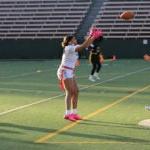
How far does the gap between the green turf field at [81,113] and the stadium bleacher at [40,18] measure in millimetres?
22483

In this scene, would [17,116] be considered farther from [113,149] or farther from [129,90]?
[129,90]

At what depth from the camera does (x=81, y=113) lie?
11477 millimetres

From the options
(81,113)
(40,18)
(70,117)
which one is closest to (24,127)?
(70,117)

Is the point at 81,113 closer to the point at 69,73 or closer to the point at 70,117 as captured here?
the point at 70,117

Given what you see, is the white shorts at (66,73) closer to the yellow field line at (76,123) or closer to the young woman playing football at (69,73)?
the young woman playing football at (69,73)

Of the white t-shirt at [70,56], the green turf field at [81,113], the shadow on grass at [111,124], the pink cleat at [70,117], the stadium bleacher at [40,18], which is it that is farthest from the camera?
the stadium bleacher at [40,18]

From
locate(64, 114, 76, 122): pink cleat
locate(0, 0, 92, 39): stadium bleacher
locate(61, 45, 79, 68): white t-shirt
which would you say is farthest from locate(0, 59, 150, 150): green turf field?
locate(0, 0, 92, 39): stadium bleacher

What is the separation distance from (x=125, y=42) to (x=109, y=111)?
26.2m

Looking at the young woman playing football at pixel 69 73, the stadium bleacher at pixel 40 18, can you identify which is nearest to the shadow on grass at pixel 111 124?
the young woman playing football at pixel 69 73

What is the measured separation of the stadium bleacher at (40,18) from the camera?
1603 inches

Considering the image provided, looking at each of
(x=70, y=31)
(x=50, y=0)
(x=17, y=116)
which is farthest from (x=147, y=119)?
(x=50, y=0)

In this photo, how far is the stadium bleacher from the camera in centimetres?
4072

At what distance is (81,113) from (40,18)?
102 feet

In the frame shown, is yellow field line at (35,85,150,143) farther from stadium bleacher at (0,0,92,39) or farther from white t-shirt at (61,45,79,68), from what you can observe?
stadium bleacher at (0,0,92,39)
